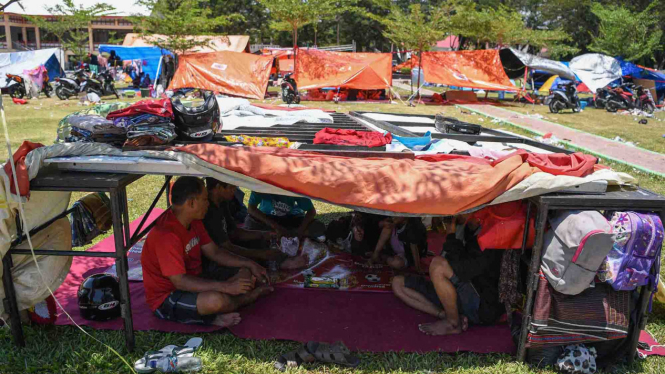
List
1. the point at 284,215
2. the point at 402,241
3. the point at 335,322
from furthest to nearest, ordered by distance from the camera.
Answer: the point at 284,215, the point at 402,241, the point at 335,322

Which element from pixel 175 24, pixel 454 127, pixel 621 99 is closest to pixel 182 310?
pixel 454 127

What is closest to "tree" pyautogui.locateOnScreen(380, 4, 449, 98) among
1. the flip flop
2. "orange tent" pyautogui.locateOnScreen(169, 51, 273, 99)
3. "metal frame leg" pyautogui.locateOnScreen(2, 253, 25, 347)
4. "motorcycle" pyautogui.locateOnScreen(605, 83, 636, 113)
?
"orange tent" pyautogui.locateOnScreen(169, 51, 273, 99)

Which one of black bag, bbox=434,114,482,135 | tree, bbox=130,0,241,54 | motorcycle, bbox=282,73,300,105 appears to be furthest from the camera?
tree, bbox=130,0,241,54

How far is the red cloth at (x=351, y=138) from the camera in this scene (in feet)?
13.1

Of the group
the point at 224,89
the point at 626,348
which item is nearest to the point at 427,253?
the point at 626,348

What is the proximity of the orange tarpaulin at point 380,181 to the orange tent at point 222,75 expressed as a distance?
51.5ft

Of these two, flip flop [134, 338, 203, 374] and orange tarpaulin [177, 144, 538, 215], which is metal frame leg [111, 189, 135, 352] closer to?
flip flop [134, 338, 203, 374]

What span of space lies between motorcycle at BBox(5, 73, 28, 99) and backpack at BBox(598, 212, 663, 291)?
2068 cm

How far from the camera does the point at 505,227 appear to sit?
10.2 feet

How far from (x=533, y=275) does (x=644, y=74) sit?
21.6 m

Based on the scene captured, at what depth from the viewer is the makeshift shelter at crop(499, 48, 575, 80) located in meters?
19.9

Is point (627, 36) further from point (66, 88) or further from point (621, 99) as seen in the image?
point (66, 88)

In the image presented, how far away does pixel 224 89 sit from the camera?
59.8 feet

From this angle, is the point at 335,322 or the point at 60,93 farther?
the point at 60,93
